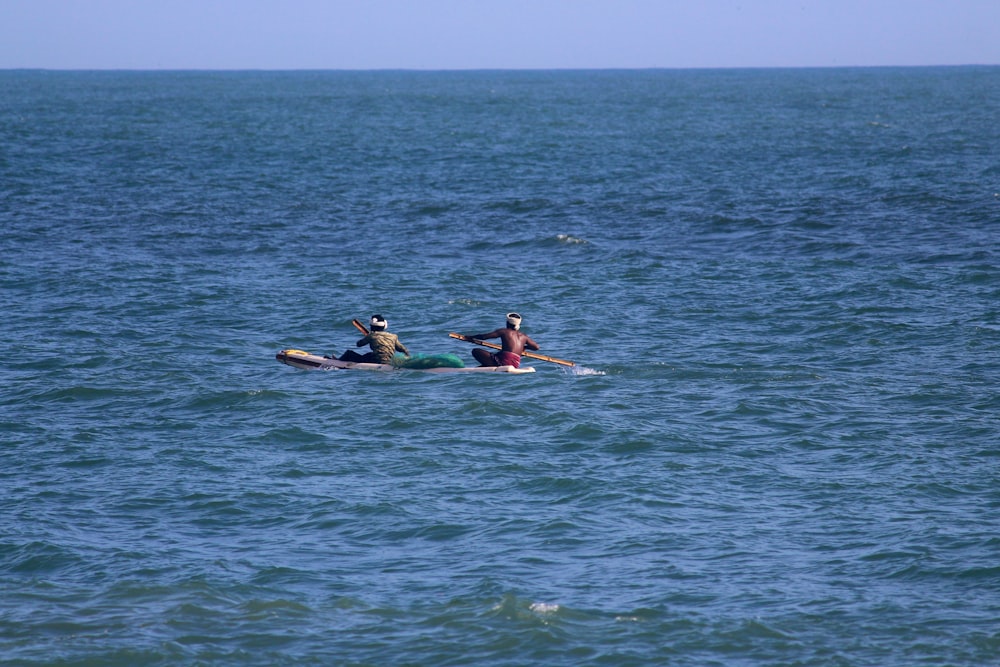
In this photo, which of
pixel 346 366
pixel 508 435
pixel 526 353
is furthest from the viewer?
pixel 526 353

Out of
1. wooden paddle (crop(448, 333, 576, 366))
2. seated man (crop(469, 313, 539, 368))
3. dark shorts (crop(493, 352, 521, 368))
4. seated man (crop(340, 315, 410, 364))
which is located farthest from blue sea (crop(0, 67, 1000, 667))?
seated man (crop(340, 315, 410, 364))

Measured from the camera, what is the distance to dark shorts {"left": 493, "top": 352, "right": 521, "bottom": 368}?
28.9m

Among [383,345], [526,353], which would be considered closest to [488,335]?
[526,353]

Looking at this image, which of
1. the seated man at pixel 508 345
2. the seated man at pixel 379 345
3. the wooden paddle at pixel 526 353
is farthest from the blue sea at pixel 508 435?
the seated man at pixel 379 345

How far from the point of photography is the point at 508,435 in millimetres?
23922

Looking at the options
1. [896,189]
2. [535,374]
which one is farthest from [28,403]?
[896,189]

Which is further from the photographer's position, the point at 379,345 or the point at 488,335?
A: the point at 488,335

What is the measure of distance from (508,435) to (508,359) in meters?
5.14

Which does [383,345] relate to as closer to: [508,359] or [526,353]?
[508,359]

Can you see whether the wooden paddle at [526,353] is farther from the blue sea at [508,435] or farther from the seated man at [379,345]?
the seated man at [379,345]

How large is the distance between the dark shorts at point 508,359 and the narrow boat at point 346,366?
170mm

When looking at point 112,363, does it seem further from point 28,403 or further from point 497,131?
point 497,131

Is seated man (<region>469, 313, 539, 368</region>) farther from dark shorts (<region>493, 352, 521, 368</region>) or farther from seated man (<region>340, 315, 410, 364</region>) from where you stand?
seated man (<region>340, 315, 410, 364</region>)

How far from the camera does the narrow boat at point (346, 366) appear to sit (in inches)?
1128
